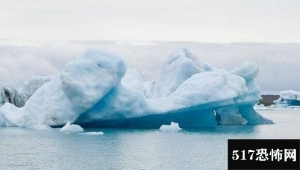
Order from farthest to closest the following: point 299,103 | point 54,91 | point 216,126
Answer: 1. point 299,103
2. point 216,126
3. point 54,91

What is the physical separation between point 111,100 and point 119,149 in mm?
5126

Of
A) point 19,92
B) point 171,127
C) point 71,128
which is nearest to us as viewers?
point 71,128

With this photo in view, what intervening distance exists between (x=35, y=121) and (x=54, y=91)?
53.1 inches

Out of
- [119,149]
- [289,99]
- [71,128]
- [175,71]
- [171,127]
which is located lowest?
[119,149]

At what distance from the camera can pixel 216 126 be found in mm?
27359

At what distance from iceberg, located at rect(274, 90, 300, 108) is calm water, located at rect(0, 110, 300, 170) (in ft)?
98.8

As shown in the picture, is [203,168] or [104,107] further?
[104,107]

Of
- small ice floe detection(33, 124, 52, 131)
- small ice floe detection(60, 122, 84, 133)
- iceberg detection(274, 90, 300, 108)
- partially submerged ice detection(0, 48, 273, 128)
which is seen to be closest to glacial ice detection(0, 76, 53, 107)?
partially submerged ice detection(0, 48, 273, 128)

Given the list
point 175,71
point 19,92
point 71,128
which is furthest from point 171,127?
point 19,92

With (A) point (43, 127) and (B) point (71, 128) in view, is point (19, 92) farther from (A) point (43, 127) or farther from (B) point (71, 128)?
(B) point (71, 128)

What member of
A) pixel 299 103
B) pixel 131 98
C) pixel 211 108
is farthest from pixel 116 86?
pixel 299 103

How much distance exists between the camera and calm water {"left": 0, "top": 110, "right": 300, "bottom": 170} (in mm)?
15414

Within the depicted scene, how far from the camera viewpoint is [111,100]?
2334cm

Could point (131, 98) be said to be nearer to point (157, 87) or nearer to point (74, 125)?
point (74, 125)
